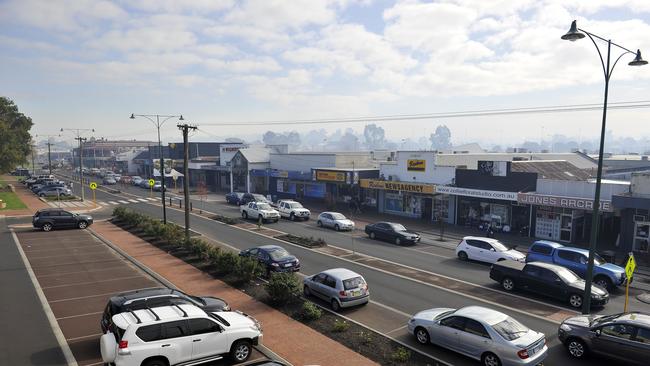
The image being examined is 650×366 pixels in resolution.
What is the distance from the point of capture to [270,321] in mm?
15391

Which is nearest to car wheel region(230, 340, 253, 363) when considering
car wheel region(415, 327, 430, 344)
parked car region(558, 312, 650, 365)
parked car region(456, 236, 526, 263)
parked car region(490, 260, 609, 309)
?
car wheel region(415, 327, 430, 344)

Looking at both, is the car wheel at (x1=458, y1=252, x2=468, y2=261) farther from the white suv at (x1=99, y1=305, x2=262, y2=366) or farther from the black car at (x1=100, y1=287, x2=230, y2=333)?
the white suv at (x1=99, y1=305, x2=262, y2=366)

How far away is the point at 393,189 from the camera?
43.3m

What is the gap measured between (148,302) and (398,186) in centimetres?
3143

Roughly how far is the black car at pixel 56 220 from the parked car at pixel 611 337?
33.9m

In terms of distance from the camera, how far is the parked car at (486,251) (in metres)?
24.3

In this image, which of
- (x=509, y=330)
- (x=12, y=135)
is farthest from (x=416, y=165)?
(x=12, y=135)

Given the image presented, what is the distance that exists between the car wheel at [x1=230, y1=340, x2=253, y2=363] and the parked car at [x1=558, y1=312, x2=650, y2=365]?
9407mm

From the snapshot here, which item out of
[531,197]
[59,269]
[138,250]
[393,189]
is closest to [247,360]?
[59,269]

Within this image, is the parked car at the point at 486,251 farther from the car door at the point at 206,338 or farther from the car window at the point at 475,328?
the car door at the point at 206,338

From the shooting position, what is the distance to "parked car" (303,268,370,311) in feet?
54.5

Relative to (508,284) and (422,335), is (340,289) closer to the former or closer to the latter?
(422,335)

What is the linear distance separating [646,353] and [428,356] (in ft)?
18.4

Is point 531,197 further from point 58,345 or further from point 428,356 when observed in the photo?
point 58,345
